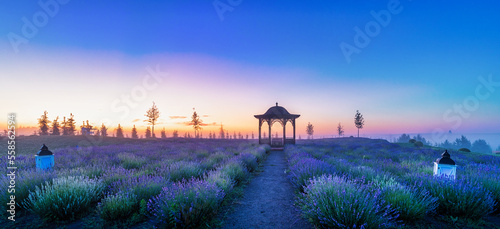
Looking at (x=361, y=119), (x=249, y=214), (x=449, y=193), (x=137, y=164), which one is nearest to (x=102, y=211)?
(x=249, y=214)

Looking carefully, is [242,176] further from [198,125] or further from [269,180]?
[198,125]

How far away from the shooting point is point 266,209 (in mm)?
4133

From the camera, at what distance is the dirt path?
134 inches

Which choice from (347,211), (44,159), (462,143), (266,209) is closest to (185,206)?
(266,209)

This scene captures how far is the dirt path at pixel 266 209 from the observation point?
3.41 m

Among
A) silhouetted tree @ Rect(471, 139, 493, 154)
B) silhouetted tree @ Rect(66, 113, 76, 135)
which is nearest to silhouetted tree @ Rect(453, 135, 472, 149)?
silhouetted tree @ Rect(471, 139, 493, 154)

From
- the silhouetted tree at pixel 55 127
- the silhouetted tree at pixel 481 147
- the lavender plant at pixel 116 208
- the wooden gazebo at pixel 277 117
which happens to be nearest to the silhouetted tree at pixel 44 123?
the silhouetted tree at pixel 55 127

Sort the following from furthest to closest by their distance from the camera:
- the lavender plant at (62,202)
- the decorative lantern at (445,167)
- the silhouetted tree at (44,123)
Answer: the silhouetted tree at (44,123), the decorative lantern at (445,167), the lavender plant at (62,202)

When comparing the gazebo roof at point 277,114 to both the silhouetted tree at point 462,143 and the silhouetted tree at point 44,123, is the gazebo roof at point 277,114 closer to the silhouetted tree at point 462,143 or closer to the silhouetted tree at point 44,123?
the silhouetted tree at point 44,123

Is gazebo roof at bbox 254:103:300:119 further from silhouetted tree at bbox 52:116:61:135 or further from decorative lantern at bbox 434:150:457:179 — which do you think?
silhouetted tree at bbox 52:116:61:135

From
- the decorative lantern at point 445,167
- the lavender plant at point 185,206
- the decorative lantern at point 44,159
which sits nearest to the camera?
the lavender plant at point 185,206

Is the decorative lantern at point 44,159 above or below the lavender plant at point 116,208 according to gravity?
above

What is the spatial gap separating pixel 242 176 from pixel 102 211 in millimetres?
3939

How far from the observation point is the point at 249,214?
386 centimetres
